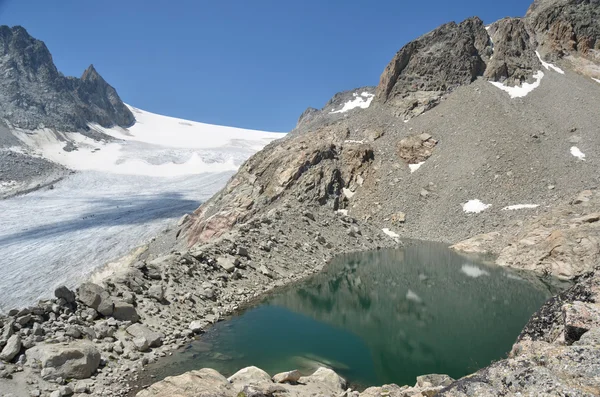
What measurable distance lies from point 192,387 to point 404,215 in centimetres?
3211

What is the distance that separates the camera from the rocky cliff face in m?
91.6

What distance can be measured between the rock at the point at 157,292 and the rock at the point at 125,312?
1505 millimetres

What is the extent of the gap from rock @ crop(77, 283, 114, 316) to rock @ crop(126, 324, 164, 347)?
96 cm

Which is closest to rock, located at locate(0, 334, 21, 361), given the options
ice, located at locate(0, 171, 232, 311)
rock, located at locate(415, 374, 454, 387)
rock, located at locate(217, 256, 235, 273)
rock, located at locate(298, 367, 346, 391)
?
rock, located at locate(298, 367, 346, 391)

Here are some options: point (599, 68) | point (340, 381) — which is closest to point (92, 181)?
point (340, 381)

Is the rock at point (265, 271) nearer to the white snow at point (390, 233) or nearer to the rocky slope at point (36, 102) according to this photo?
the white snow at point (390, 233)

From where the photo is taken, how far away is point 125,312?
12.0m

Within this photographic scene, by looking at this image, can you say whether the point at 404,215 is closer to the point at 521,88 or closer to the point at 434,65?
the point at 521,88

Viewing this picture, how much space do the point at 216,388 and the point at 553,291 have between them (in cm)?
1836

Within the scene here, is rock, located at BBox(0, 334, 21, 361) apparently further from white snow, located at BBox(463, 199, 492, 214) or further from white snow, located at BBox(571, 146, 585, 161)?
white snow, located at BBox(571, 146, 585, 161)

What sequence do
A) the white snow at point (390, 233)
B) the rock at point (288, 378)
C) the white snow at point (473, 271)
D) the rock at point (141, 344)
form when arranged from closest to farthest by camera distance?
1. the rock at point (288, 378)
2. the rock at point (141, 344)
3. the white snow at point (473, 271)
4. the white snow at point (390, 233)

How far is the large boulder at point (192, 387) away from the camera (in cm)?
644

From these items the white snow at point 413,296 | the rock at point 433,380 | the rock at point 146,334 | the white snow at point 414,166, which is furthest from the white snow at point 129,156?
the rock at point 433,380

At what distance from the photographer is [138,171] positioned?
71.6 meters
